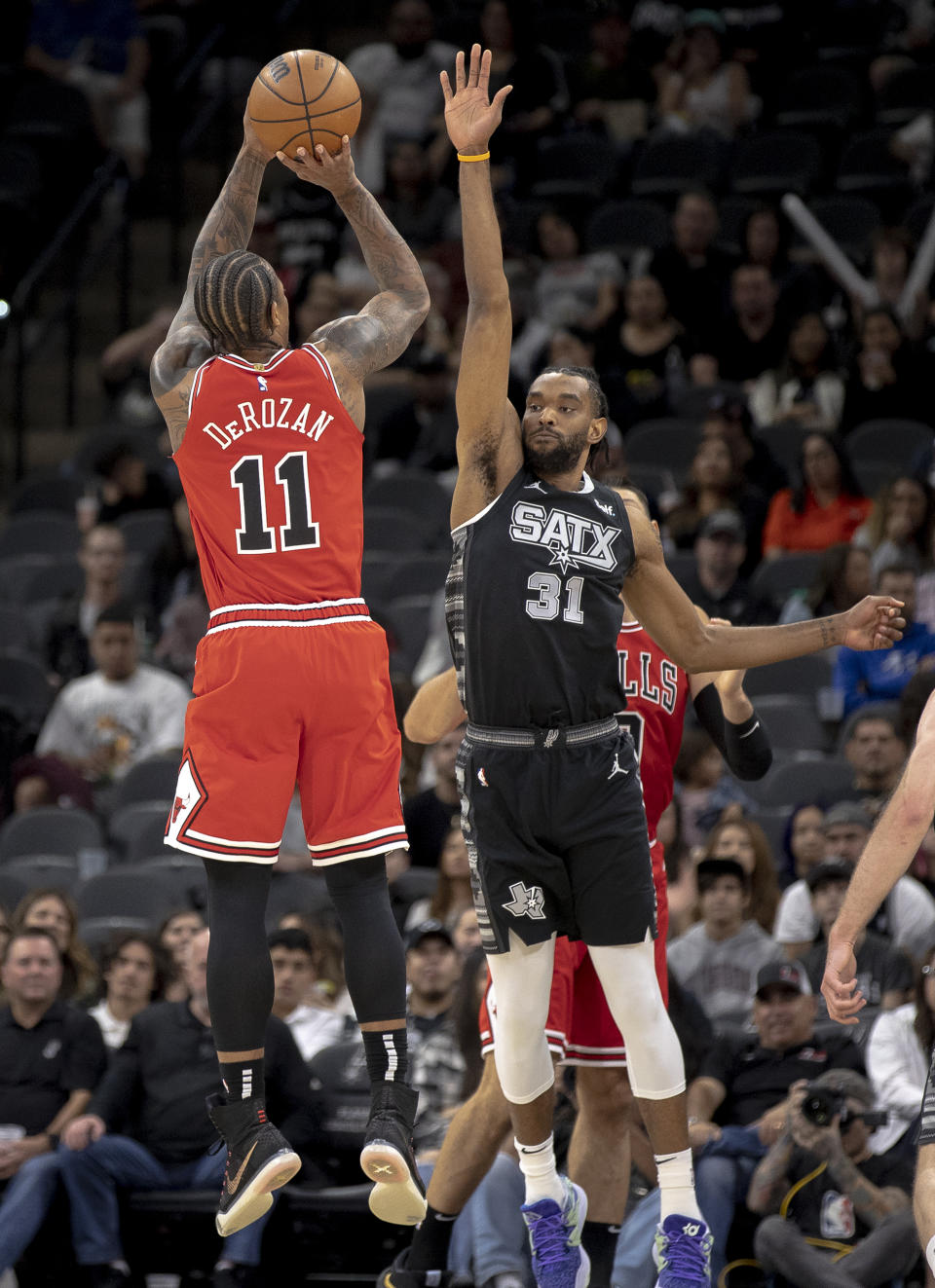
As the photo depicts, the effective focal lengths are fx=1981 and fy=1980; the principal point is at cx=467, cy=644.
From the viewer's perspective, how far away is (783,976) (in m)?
7.82

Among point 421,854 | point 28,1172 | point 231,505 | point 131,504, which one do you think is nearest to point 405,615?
point 421,854

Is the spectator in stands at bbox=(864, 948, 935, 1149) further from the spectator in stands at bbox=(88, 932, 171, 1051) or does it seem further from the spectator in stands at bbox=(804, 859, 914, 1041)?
the spectator in stands at bbox=(88, 932, 171, 1051)

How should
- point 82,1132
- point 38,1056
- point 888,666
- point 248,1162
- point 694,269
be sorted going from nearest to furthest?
point 248,1162 < point 82,1132 < point 38,1056 < point 888,666 < point 694,269

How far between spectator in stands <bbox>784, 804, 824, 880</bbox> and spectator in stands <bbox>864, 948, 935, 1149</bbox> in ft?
4.20

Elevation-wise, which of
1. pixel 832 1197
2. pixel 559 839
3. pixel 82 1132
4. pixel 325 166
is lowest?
pixel 832 1197

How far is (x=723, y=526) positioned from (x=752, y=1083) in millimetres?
3664

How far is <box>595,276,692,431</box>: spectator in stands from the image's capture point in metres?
12.8

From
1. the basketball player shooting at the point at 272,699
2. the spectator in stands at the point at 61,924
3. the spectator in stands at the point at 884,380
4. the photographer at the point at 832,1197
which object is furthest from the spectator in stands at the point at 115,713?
the basketball player shooting at the point at 272,699

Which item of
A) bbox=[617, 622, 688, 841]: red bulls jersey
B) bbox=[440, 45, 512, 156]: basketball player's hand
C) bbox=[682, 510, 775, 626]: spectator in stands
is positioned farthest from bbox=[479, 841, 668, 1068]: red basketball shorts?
bbox=[682, 510, 775, 626]: spectator in stands

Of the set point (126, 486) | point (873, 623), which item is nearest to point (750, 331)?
point (126, 486)

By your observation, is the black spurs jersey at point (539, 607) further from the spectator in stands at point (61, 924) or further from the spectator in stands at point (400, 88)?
the spectator in stands at point (400, 88)

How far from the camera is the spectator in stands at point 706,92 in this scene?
592 inches

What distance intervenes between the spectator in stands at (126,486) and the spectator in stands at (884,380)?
4.56 meters

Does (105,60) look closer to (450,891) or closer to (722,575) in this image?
(722,575)
